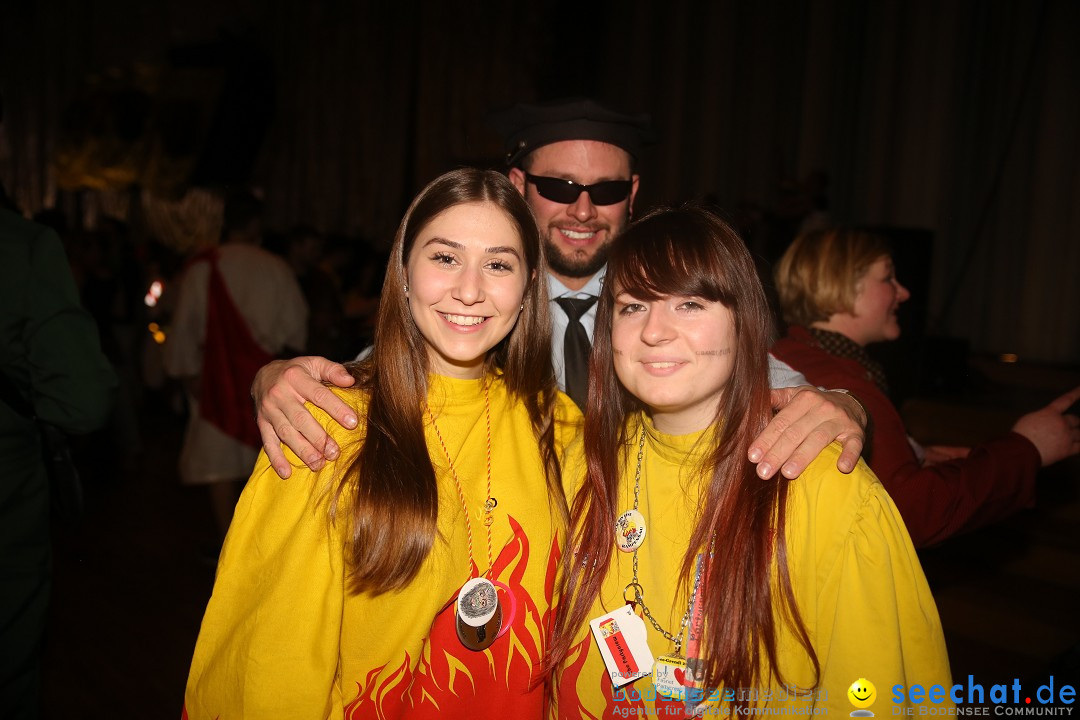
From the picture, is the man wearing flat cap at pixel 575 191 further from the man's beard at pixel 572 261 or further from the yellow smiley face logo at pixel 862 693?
Result: the yellow smiley face logo at pixel 862 693

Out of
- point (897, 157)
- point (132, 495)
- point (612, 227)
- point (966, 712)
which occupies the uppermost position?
point (897, 157)

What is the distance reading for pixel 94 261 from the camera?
5.99 meters

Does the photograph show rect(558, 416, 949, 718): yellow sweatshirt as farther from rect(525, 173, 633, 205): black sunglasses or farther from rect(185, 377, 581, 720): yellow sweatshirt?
rect(525, 173, 633, 205): black sunglasses

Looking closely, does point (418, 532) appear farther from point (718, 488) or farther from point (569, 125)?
point (569, 125)

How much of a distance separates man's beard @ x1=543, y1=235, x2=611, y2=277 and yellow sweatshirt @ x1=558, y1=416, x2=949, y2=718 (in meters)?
0.95

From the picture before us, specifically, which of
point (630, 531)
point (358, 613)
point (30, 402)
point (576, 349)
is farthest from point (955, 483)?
point (30, 402)

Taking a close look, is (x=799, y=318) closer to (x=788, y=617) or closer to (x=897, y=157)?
(x=788, y=617)

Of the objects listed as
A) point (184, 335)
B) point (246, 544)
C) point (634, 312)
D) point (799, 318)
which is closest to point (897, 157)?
point (799, 318)

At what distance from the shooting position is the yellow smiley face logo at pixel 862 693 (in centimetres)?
128

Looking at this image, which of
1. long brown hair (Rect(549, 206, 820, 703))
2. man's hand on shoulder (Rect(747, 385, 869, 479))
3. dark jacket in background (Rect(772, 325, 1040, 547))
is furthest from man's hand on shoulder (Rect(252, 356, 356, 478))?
dark jacket in background (Rect(772, 325, 1040, 547))

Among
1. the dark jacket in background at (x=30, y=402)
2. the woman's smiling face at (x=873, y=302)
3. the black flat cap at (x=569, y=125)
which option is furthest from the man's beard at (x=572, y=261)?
the dark jacket in background at (x=30, y=402)

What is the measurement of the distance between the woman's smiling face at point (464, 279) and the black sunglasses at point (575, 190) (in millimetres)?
772

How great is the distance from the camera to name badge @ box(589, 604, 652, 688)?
4.81ft

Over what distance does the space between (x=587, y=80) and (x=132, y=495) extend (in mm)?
7336
